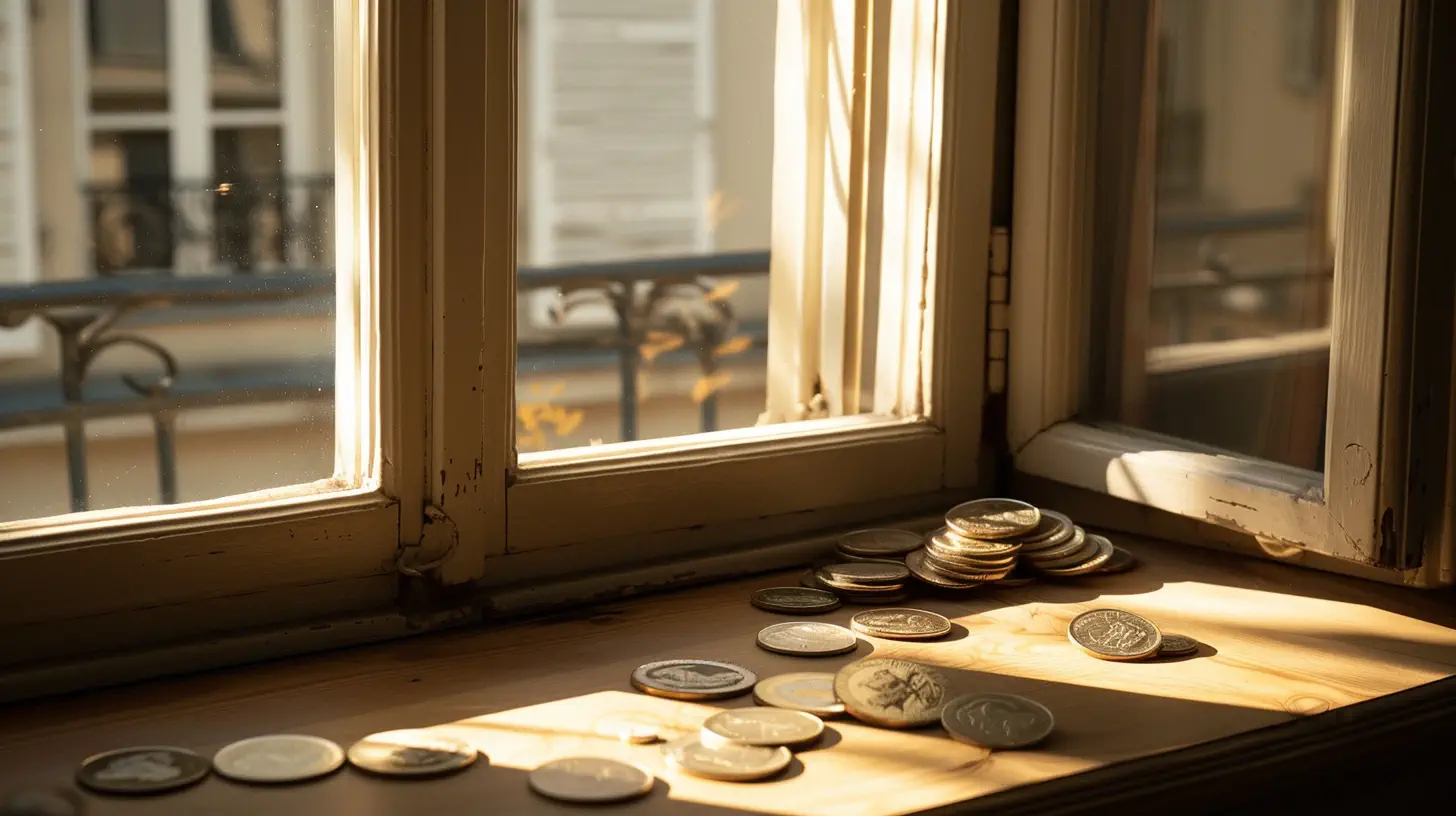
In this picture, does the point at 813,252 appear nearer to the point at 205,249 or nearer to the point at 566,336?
the point at 566,336

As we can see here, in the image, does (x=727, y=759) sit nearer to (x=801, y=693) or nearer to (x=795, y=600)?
(x=801, y=693)

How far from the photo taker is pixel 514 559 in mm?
1569

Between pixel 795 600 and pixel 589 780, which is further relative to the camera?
pixel 795 600

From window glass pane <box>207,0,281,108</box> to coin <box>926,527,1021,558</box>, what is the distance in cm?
87

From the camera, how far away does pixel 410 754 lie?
1212mm

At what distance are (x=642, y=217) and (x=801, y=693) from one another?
2.11ft

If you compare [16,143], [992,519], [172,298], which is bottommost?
[992,519]

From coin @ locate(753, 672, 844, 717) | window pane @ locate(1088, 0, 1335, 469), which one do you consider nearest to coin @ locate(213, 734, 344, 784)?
coin @ locate(753, 672, 844, 717)

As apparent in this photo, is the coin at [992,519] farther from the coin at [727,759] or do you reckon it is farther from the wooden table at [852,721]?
the coin at [727,759]

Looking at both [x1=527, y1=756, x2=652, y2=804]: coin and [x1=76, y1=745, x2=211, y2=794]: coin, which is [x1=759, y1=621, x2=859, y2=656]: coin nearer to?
[x1=527, y1=756, x2=652, y2=804]: coin

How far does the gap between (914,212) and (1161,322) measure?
34 centimetres

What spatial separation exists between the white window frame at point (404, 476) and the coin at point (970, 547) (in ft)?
0.83

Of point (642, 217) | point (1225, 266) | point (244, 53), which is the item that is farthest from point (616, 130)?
point (1225, 266)

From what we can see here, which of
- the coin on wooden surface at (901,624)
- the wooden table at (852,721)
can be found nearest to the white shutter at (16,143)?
the wooden table at (852,721)
